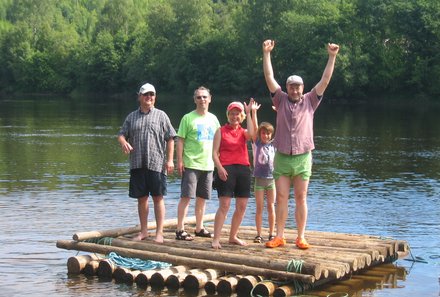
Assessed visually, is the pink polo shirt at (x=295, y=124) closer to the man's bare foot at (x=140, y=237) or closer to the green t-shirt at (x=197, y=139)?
the green t-shirt at (x=197, y=139)

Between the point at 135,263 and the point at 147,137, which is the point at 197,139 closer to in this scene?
the point at 147,137

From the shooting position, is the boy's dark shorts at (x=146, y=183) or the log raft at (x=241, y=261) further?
the boy's dark shorts at (x=146, y=183)

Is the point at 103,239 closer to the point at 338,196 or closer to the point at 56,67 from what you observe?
the point at 338,196

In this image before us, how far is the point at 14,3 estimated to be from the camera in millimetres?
176875

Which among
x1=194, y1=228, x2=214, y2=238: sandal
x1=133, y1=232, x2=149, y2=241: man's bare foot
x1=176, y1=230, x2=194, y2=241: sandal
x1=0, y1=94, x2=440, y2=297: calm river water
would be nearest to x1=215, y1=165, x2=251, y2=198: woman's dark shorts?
x1=176, y1=230, x2=194, y2=241: sandal

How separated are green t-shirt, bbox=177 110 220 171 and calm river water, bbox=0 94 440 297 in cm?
205

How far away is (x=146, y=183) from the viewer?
39.7ft

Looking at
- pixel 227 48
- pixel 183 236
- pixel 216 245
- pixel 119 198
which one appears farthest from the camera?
pixel 227 48

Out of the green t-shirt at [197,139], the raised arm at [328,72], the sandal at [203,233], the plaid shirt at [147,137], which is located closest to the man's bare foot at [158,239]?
the sandal at [203,233]

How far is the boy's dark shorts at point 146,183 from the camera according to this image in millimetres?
12047

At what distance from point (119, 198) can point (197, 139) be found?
26.8ft

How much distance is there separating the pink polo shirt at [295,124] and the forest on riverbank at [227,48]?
216 feet

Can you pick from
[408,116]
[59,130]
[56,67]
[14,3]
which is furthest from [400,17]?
[14,3]

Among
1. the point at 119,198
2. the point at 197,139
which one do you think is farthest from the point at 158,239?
the point at 119,198
